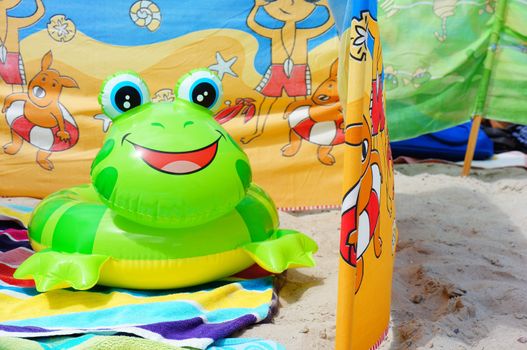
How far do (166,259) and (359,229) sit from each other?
1046 mm

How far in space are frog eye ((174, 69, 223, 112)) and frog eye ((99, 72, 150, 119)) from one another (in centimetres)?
18

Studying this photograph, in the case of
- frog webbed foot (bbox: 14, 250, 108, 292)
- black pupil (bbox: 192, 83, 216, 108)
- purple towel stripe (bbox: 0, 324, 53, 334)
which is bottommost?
purple towel stripe (bbox: 0, 324, 53, 334)

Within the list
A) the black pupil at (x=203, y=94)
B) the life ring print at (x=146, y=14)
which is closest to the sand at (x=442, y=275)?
the black pupil at (x=203, y=94)

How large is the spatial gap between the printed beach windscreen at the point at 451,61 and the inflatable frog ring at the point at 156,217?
1909mm

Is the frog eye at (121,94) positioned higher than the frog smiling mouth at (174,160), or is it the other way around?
the frog eye at (121,94)

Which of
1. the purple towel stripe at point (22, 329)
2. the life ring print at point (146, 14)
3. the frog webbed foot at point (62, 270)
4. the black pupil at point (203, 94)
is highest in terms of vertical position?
the life ring print at point (146, 14)

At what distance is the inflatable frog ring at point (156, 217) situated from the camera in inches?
104

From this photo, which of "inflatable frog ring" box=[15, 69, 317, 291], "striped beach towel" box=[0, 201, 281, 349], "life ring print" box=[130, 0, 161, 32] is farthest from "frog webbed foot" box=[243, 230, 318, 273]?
"life ring print" box=[130, 0, 161, 32]

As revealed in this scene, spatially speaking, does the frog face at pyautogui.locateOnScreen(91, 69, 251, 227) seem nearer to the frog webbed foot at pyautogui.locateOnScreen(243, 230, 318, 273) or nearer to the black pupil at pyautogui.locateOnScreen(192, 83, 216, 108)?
the black pupil at pyautogui.locateOnScreen(192, 83, 216, 108)

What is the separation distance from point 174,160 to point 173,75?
52.9 inches

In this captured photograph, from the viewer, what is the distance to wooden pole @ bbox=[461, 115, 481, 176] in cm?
454

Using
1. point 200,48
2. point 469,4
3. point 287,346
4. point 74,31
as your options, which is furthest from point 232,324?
point 469,4

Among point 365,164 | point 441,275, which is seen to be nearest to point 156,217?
point 365,164

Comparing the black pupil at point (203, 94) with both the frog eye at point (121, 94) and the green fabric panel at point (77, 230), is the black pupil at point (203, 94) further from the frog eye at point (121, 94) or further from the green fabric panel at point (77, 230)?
the green fabric panel at point (77, 230)
